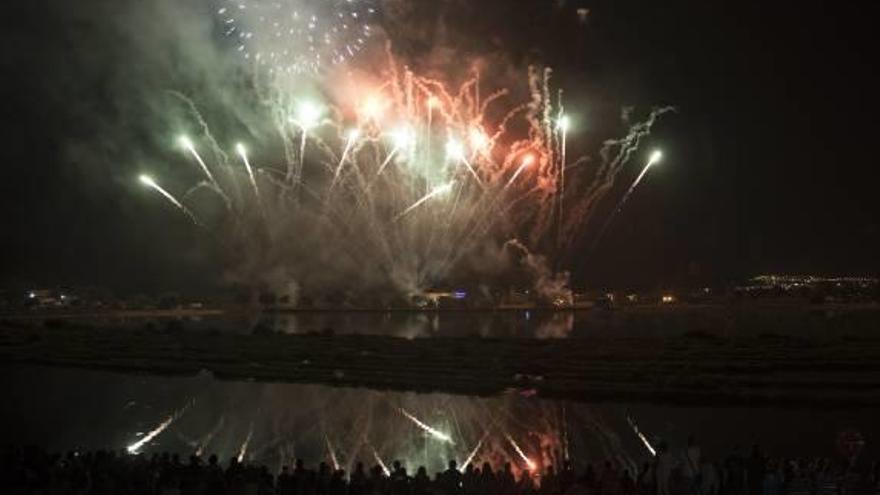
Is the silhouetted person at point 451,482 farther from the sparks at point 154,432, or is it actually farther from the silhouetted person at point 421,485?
the sparks at point 154,432

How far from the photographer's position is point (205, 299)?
364 ft

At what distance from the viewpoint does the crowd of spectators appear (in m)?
11.4

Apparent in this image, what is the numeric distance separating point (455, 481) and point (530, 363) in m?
22.3

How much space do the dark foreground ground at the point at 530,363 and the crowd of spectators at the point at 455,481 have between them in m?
15.0

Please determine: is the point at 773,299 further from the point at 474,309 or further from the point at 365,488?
the point at 365,488

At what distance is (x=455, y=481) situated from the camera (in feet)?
40.8

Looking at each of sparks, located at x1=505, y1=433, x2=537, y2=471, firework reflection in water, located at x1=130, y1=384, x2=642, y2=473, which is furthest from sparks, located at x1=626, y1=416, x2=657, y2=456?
sparks, located at x1=505, y1=433, x2=537, y2=471

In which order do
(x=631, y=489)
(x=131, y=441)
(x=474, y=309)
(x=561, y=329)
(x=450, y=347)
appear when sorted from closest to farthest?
1. (x=631, y=489)
2. (x=131, y=441)
3. (x=450, y=347)
4. (x=561, y=329)
5. (x=474, y=309)

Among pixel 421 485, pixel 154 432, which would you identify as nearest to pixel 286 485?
pixel 421 485

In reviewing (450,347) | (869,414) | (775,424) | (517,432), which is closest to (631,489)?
(517,432)

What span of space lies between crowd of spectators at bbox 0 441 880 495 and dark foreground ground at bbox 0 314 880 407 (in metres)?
15.0

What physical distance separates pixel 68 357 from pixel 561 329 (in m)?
31.5

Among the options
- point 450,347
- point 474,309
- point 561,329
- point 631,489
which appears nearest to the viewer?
point 631,489

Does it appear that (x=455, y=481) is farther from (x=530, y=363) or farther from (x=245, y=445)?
(x=530, y=363)
